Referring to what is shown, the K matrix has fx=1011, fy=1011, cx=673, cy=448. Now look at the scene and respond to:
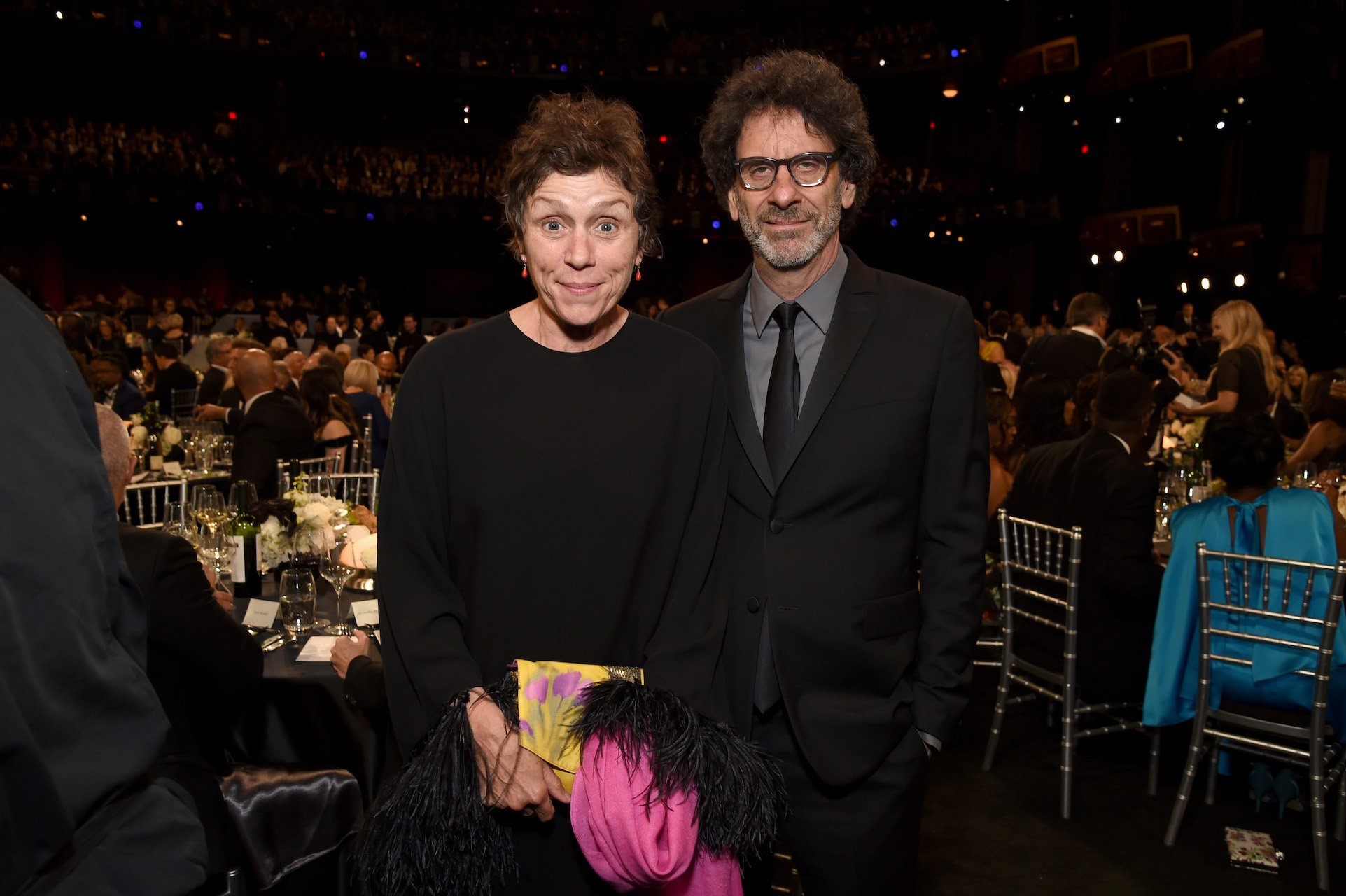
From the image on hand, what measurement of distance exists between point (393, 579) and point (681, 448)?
0.46 meters

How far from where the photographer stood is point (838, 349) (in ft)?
6.00

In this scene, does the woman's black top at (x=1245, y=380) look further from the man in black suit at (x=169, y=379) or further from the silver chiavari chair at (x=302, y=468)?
the man in black suit at (x=169, y=379)

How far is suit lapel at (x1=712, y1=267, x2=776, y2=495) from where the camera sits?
177cm

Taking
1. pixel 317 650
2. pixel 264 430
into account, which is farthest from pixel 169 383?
pixel 317 650

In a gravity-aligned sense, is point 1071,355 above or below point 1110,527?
above

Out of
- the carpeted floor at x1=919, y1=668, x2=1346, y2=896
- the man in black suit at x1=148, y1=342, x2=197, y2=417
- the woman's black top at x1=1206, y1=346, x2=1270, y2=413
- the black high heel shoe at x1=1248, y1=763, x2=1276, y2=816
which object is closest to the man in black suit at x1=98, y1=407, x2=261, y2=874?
the carpeted floor at x1=919, y1=668, x2=1346, y2=896

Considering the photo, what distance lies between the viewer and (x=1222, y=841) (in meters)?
3.44

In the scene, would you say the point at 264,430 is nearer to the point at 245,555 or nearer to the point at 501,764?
the point at 245,555

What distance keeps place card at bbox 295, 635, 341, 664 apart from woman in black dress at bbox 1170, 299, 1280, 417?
17.6ft

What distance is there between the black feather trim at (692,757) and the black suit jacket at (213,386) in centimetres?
741

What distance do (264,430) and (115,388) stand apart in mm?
2844

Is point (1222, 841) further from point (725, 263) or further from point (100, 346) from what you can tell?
point (725, 263)

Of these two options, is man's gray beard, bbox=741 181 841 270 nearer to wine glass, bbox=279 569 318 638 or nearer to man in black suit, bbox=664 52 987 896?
man in black suit, bbox=664 52 987 896

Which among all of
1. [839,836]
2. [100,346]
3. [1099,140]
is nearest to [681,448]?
[839,836]
